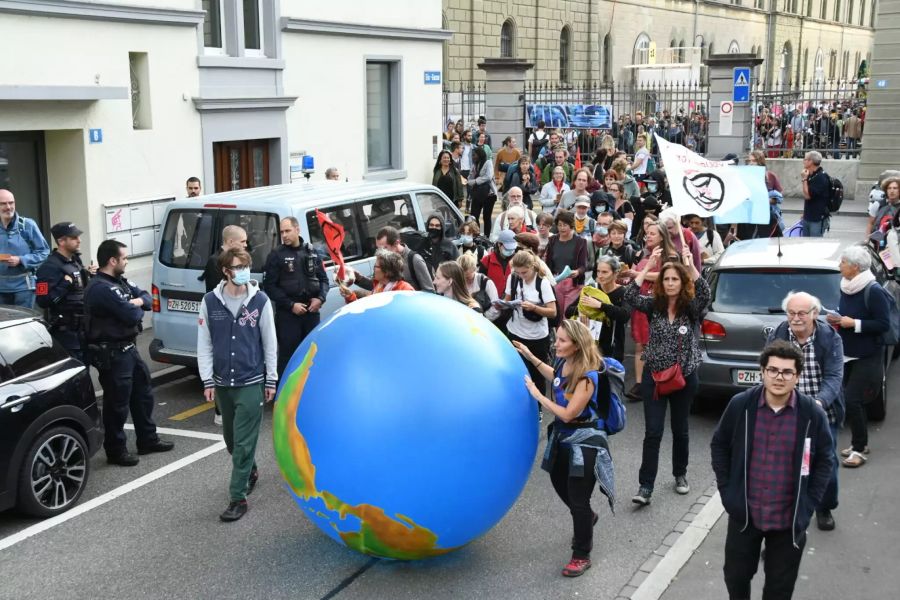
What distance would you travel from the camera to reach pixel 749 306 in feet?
29.6

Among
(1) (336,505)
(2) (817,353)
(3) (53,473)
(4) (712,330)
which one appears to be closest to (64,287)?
(3) (53,473)

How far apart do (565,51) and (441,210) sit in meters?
40.5

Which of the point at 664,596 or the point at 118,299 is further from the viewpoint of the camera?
the point at 118,299

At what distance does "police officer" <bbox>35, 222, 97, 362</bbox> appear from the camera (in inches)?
337

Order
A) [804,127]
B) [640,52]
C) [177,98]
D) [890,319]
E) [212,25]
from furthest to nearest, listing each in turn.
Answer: [640,52] < [804,127] < [212,25] < [177,98] < [890,319]

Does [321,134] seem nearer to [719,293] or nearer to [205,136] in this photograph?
[205,136]

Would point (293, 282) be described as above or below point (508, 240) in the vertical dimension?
below

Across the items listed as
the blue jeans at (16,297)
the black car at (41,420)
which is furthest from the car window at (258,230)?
the black car at (41,420)

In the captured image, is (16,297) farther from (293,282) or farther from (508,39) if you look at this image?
(508,39)

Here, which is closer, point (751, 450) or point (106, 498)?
point (751, 450)

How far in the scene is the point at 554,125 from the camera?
26.8 m

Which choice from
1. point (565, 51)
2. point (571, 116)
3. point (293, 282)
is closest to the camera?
point (293, 282)

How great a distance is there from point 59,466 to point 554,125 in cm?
2106

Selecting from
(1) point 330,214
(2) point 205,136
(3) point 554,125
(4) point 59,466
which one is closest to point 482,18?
(3) point 554,125
